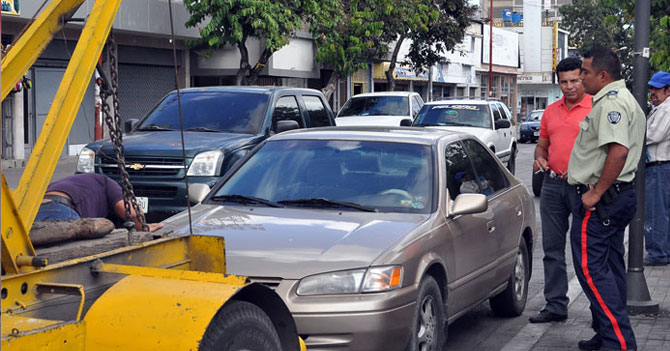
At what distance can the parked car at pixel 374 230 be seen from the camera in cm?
511

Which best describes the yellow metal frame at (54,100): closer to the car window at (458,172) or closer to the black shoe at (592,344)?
the car window at (458,172)

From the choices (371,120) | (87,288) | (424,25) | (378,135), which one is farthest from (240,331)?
(424,25)

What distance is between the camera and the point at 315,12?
28797 millimetres

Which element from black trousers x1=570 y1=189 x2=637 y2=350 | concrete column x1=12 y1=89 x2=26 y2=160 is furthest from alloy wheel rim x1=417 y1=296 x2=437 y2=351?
concrete column x1=12 y1=89 x2=26 y2=160

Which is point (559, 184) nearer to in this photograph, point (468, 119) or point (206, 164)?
point (206, 164)

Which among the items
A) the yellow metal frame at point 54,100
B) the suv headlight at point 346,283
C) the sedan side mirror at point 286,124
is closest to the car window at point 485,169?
the suv headlight at point 346,283

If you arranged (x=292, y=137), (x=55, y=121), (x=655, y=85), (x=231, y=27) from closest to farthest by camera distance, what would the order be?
(x=55, y=121) < (x=292, y=137) < (x=655, y=85) < (x=231, y=27)

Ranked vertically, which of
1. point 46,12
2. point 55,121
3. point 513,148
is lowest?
point 513,148

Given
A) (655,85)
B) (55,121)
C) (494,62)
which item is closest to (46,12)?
(55,121)

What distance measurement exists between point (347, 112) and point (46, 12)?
19.8 meters

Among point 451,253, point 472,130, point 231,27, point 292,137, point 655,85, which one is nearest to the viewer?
point 451,253

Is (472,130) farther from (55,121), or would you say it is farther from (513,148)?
(55,121)

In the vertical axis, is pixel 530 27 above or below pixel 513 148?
above

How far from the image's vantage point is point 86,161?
10.7m
